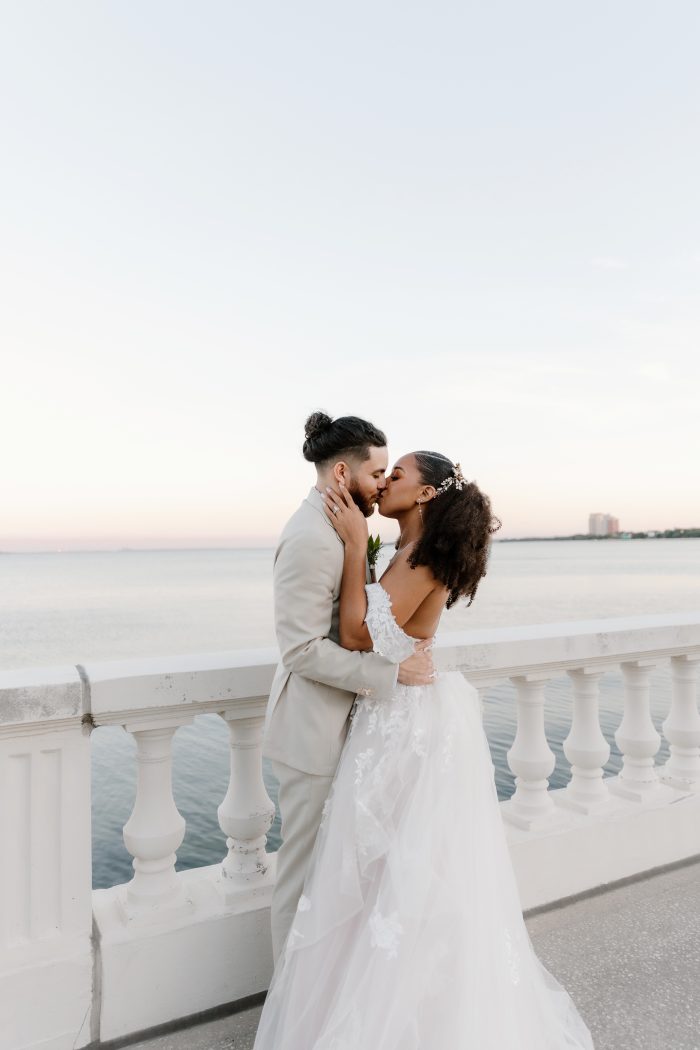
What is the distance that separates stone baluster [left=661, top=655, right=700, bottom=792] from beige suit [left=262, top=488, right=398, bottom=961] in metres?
2.21

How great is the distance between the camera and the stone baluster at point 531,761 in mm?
3021

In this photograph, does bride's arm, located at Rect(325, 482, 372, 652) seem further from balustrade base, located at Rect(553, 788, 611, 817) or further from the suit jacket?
balustrade base, located at Rect(553, 788, 611, 817)

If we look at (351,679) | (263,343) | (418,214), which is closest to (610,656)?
(351,679)

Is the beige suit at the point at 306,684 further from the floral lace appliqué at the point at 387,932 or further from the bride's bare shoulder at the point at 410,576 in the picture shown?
the floral lace appliqué at the point at 387,932

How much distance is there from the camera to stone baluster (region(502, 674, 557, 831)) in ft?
9.91

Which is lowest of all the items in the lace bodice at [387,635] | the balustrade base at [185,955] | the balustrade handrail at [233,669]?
the balustrade base at [185,955]

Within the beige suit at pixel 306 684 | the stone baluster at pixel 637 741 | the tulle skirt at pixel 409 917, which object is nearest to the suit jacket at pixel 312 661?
Answer: the beige suit at pixel 306 684

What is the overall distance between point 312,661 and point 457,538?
58cm

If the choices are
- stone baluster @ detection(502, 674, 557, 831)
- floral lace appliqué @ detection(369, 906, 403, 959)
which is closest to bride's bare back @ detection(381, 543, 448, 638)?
floral lace appliqué @ detection(369, 906, 403, 959)

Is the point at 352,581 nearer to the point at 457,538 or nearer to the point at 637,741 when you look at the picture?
the point at 457,538

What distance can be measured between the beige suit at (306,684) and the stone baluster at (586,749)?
5.04ft

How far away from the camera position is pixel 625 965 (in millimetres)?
2600

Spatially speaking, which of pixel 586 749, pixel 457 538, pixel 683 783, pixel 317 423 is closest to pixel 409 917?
pixel 457 538

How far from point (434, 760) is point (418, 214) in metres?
15.9
